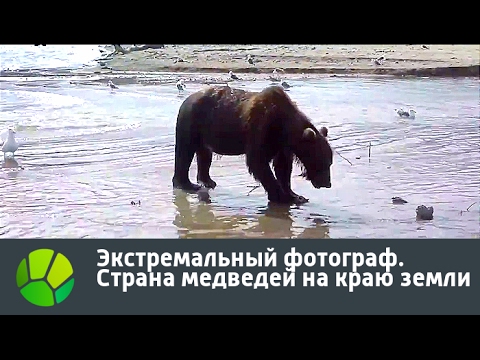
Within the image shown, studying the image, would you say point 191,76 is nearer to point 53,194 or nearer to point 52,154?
point 52,154

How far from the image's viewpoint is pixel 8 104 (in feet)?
47.1

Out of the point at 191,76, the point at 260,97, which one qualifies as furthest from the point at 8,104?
the point at 260,97

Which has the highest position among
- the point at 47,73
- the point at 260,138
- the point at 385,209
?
the point at 47,73

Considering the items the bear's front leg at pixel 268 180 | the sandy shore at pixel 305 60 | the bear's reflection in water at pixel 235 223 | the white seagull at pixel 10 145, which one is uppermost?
the sandy shore at pixel 305 60

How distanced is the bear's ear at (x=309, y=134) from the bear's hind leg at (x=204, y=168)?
139 cm

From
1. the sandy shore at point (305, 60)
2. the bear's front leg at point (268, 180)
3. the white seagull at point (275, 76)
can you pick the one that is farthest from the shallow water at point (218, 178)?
the sandy shore at point (305, 60)

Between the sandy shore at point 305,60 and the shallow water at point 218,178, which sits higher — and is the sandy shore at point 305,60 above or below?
above

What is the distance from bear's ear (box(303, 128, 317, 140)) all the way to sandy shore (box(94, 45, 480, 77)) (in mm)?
13851

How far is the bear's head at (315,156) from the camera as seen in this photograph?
7.02 metres

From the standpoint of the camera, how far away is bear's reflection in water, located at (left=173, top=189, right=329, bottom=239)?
596cm

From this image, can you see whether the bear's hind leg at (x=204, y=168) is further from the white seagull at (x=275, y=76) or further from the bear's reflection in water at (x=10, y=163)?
the white seagull at (x=275, y=76)

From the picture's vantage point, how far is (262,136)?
→ 23.0ft

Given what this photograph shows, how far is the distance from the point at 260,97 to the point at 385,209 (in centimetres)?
174

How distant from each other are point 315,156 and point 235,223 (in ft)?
4.15
